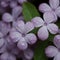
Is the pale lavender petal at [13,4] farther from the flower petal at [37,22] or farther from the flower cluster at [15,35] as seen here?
the flower petal at [37,22]

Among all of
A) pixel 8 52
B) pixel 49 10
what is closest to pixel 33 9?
pixel 49 10

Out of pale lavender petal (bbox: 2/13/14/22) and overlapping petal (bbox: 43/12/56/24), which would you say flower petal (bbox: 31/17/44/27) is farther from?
pale lavender petal (bbox: 2/13/14/22)

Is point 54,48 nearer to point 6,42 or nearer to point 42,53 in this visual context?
point 42,53

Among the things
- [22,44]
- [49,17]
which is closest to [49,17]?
[49,17]

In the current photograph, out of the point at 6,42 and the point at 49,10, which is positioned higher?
the point at 49,10

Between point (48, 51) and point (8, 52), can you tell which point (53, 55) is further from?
point (8, 52)

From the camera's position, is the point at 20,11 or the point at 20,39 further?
the point at 20,11
